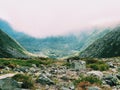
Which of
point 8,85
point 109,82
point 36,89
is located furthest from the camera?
point 109,82

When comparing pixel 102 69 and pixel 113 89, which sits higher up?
pixel 102 69

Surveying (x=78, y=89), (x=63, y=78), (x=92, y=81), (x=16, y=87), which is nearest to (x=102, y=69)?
(x=63, y=78)

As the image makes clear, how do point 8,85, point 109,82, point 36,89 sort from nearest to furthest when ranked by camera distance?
point 8,85
point 36,89
point 109,82

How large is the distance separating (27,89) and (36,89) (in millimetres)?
1135

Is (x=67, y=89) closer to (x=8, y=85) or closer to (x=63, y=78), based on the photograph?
(x=8, y=85)

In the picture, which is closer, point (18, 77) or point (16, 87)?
point (16, 87)

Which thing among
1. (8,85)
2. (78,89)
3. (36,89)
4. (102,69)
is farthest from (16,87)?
(102,69)

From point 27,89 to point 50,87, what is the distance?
2.48 meters

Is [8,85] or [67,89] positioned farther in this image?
[67,89]

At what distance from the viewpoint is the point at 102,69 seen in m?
29.2

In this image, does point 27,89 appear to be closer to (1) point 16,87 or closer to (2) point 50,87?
(1) point 16,87

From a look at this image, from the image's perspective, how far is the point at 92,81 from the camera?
18.8 m

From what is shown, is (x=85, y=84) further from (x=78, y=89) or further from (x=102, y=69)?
(x=102, y=69)

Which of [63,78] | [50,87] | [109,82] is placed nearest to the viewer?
[50,87]
